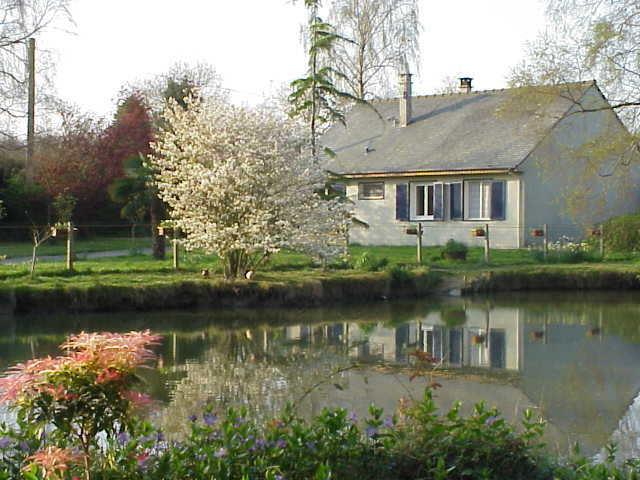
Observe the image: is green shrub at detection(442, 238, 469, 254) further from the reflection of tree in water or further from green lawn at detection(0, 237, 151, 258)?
the reflection of tree in water

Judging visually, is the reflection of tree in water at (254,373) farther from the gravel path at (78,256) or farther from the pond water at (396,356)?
the gravel path at (78,256)

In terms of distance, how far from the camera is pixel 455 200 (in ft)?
99.5

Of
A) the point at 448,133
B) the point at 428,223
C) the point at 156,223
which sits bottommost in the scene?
the point at 156,223

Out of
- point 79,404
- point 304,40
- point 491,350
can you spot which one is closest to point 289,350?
point 491,350

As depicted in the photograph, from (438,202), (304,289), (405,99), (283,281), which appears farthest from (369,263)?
(405,99)

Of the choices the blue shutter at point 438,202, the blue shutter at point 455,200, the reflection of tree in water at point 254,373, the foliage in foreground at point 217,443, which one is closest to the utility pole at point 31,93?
the reflection of tree in water at point 254,373

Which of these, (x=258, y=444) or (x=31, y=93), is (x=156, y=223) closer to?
(x=31, y=93)

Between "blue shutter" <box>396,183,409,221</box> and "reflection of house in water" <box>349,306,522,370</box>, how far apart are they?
14.4 m

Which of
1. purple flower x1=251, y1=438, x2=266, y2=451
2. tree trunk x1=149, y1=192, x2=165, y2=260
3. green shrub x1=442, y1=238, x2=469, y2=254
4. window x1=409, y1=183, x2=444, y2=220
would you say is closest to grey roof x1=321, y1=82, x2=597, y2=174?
window x1=409, y1=183, x2=444, y2=220

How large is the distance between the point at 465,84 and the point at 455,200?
8.76m

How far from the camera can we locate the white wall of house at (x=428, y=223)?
29125mm

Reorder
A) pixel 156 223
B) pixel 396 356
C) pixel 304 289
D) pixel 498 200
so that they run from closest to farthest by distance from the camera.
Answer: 1. pixel 396 356
2. pixel 304 289
3. pixel 156 223
4. pixel 498 200

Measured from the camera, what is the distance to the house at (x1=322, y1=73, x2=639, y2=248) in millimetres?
27531

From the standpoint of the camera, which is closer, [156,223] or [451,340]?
[451,340]
